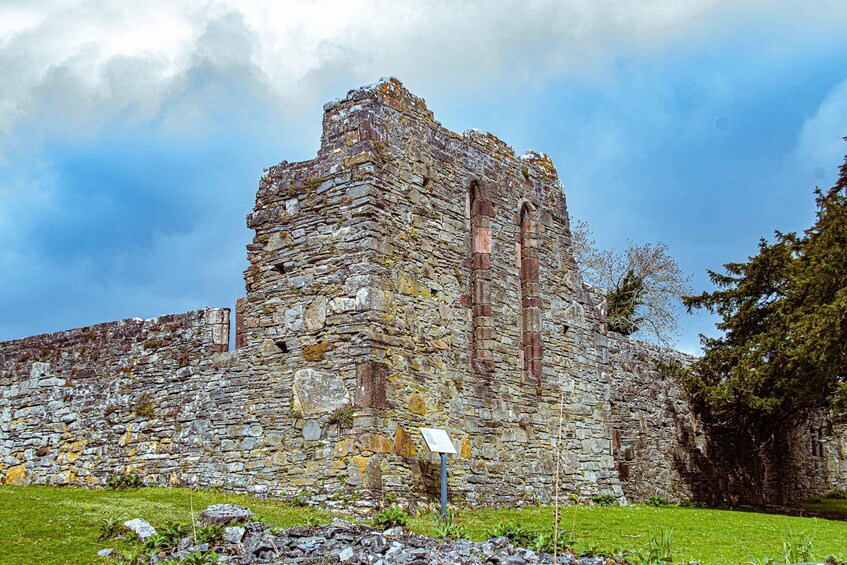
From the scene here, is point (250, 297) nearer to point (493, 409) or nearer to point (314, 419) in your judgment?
point (314, 419)

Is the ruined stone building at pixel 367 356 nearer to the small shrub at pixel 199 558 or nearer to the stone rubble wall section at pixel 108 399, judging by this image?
the stone rubble wall section at pixel 108 399

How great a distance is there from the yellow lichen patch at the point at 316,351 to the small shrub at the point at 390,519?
265cm

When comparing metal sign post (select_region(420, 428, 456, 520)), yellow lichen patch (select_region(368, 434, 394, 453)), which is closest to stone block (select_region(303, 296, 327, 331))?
yellow lichen patch (select_region(368, 434, 394, 453))

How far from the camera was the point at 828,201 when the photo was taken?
1856 centimetres

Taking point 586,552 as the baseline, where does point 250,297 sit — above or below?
above

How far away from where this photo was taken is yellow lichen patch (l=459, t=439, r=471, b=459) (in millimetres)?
15055

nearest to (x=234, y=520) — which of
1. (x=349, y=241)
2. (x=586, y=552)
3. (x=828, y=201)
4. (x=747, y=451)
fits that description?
(x=586, y=552)

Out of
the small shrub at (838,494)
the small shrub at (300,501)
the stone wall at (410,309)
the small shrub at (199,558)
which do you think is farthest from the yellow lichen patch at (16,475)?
the small shrub at (838,494)

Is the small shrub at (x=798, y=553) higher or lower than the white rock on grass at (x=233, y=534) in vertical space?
lower

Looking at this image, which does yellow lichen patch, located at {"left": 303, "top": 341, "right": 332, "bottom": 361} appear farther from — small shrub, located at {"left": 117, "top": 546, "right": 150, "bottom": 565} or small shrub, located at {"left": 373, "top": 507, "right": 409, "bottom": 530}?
small shrub, located at {"left": 117, "top": 546, "right": 150, "bottom": 565}

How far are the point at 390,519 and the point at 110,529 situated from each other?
3.40 meters

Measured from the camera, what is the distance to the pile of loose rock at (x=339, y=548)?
30.9 ft

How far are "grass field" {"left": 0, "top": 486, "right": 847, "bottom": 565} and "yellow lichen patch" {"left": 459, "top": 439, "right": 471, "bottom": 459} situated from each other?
36.0 inches

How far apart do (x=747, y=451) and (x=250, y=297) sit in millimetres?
14364
